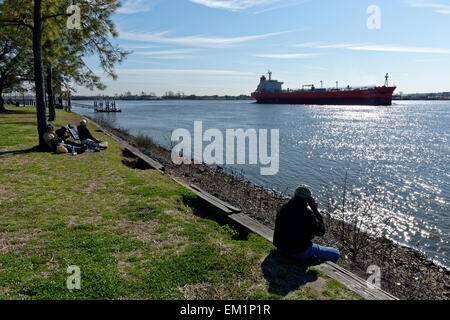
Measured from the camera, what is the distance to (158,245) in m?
4.48

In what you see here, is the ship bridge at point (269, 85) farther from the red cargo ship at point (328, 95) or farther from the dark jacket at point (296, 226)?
the dark jacket at point (296, 226)

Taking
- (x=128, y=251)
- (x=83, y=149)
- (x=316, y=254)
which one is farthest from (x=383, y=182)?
(x=83, y=149)

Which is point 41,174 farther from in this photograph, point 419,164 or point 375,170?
point 419,164

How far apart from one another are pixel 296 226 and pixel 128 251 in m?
2.53

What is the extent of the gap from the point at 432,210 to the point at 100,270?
1151 centimetres

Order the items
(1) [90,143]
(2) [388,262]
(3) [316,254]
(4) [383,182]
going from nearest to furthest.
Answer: (3) [316,254]
(2) [388,262]
(1) [90,143]
(4) [383,182]

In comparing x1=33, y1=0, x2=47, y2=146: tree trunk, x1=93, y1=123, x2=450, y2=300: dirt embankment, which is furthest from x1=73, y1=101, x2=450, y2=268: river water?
x1=33, y1=0, x2=47, y2=146: tree trunk

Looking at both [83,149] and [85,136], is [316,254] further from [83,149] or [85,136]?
[85,136]

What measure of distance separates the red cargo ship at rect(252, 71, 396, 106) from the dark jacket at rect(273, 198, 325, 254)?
282 feet

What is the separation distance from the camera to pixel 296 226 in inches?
158

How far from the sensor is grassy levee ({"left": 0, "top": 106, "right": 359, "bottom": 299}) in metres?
3.40

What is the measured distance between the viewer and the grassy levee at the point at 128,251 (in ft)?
11.1

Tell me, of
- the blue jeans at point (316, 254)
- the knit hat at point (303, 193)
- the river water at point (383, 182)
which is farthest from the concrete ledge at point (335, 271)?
the river water at point (383, 182)
